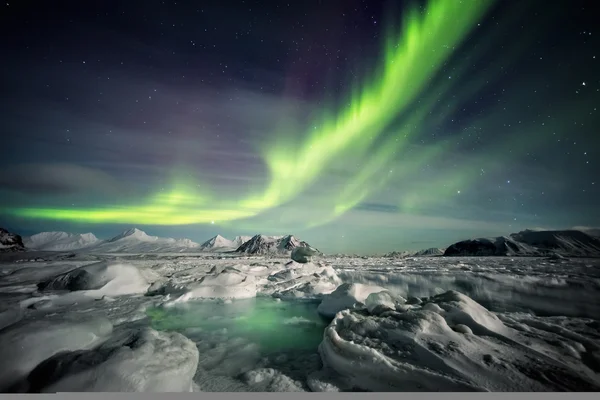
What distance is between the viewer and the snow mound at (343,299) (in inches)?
256

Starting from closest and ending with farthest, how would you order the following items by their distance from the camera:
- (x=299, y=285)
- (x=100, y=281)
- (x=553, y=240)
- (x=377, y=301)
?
(x=377, y=301) → (x=100, y=281) → (x=299, y=285) → (x=553, y=240)

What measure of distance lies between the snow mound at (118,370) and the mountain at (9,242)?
129ft

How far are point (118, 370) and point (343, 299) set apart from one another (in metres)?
4.91

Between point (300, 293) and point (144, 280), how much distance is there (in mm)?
5892

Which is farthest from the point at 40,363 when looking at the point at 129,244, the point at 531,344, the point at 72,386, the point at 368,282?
the point at 129,244

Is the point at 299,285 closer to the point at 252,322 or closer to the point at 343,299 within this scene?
the point at 343,299

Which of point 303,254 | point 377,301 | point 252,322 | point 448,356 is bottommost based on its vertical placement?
point 252,322

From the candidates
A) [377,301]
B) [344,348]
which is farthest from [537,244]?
[344,348]

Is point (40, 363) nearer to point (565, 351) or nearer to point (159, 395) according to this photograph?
point (159, 395)

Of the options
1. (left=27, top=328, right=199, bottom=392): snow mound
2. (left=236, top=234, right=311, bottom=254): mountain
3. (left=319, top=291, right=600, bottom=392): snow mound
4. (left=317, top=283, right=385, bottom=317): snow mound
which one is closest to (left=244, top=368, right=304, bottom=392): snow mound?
(left=319, top=291, right=600, bottom=392): snow mound

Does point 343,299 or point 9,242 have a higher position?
point 9,242

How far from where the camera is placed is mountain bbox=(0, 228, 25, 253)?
29.7 meters

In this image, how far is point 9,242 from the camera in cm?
3375

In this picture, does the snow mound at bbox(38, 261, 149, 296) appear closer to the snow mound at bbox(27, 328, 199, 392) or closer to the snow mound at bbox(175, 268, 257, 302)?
the snow mound at bbox(175, 268, 257, 302)
